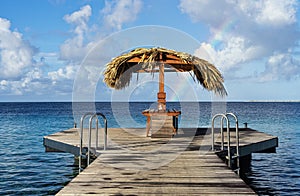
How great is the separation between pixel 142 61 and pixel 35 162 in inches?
269

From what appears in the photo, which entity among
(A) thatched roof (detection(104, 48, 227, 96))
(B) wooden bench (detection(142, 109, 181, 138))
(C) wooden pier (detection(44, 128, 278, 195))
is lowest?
(C) wooden pier (detection(44, 128, 278, 195))

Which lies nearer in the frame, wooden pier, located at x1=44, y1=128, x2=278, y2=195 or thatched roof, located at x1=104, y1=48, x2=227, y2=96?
wooden pier, located at x1=44, y1=128, x2=278, y2=195

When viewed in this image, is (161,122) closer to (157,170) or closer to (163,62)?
(163,62)

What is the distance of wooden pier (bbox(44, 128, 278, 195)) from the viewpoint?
4961 mm

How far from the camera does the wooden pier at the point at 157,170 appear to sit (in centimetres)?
496

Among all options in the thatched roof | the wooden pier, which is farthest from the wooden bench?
the thatched roof

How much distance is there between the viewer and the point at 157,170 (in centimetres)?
617

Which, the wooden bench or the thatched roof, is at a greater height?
the thatched roof

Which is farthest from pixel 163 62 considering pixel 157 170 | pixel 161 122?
pixel 157 170

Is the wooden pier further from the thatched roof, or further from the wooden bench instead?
the thatched roof

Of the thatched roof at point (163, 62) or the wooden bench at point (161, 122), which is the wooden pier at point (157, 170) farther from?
the thatched roof at point (163, 62)

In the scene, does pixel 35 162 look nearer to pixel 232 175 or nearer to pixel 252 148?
pixel 252 148

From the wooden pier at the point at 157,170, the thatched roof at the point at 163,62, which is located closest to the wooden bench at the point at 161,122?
the wooden pier at the point at 157,170

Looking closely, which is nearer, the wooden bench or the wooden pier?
the wooden pier
